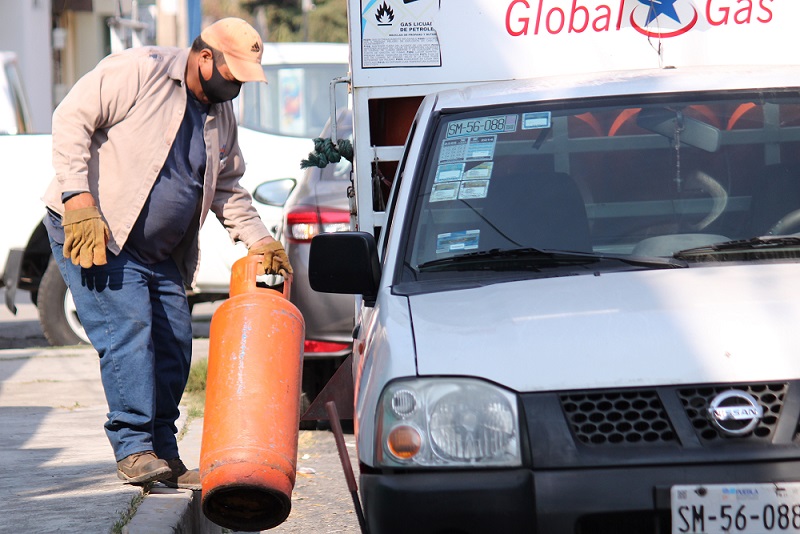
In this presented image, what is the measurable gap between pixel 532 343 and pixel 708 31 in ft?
9.46

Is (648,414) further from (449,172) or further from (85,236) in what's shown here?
(85,236)

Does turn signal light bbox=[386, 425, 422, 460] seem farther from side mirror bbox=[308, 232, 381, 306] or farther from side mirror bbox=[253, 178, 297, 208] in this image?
side mirror bbox=[253, 178, 297, 208]

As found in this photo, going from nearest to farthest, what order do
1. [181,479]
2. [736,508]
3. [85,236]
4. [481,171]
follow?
1. [736,508]
2. [481,171]
3. [85,236]
4. [181,479]

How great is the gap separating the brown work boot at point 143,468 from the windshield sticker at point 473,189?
1639mm

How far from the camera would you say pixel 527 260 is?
3738mm

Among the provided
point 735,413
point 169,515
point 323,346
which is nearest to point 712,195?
point 735,413

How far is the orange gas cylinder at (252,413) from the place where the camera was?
4164mm

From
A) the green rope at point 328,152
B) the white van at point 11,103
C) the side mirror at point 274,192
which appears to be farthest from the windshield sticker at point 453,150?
the white van at point 11,103

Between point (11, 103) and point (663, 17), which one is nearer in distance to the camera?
point (663, 17)

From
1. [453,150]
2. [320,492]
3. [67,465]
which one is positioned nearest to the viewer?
[453,150]

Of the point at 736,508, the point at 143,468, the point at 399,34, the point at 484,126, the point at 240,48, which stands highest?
the point at 399,34

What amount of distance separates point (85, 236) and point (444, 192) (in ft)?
4.70

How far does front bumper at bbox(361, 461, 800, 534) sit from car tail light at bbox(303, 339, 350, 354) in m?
3.72

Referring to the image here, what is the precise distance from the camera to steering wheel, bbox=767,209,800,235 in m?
3.86
